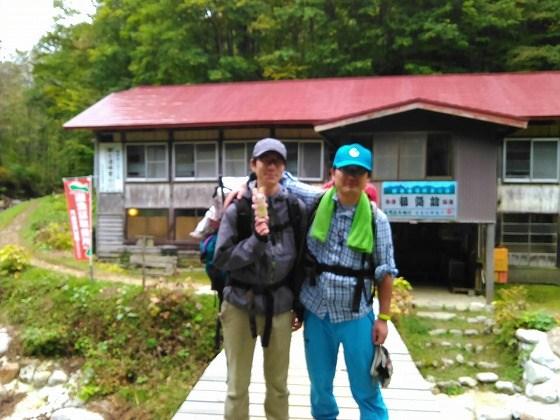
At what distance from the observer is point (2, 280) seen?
420 inches

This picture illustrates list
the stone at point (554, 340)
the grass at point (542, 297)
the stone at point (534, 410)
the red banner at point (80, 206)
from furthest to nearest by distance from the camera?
the grass at point (542, 297) → the red banner at point (80, 206) → the stone at point (554, 340) → the stone at point (534, 410)

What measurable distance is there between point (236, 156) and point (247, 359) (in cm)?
1247

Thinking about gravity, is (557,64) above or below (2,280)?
above

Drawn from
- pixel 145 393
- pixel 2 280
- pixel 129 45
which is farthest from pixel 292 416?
pixel 129 45

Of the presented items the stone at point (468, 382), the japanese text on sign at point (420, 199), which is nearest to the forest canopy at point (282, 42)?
the japanese text on sign at point (420, 199)

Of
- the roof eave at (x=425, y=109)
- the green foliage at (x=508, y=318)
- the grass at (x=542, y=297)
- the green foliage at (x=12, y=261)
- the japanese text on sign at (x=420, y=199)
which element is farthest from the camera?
the japanese text on sign at (x=420, y=199)

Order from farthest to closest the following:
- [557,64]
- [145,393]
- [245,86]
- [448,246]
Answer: [557,64], [245,86], [448,246], [145,393]

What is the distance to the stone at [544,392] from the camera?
703 cm

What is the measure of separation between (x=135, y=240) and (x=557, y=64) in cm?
1754

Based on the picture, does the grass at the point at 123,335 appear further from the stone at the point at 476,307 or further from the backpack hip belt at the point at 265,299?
the stone at the point at 476,307

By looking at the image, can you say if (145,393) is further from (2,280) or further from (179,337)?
(2,280)

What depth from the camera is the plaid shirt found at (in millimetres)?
2707

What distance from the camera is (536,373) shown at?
7.39m

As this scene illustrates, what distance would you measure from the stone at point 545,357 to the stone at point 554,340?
0.08m
